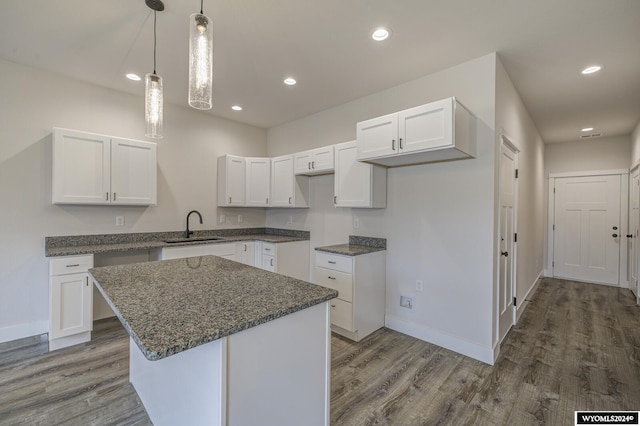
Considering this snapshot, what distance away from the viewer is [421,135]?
8.07ft

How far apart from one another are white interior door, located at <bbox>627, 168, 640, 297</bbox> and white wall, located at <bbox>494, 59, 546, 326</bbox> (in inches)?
45.8

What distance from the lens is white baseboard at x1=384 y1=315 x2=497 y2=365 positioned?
100 inches

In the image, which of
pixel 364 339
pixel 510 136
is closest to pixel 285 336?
pixel 364 339

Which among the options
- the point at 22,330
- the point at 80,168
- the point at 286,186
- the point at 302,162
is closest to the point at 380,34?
the point at 302,162

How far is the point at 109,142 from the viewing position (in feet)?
10.3

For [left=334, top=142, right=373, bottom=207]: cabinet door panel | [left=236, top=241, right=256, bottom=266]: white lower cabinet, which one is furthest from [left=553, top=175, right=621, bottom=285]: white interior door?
[left=236, top=241, right=256, bottom=266]: white lower cabinet

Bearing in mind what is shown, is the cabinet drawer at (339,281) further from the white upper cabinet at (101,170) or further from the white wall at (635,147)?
the white wall at (635,147)

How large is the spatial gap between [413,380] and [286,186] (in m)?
2.90

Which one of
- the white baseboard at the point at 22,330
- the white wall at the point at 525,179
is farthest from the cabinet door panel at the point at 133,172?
the white wall at the point at 525,179

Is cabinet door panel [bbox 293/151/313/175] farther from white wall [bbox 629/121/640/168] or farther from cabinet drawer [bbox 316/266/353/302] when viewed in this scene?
white wall [bbox 629/121/640/168]

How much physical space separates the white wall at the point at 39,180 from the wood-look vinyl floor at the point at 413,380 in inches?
19.1

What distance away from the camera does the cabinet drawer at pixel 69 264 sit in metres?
2.61

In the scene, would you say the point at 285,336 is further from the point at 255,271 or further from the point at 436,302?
the point at 436,302

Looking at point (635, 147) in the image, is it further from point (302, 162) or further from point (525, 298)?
point (302, 162)
